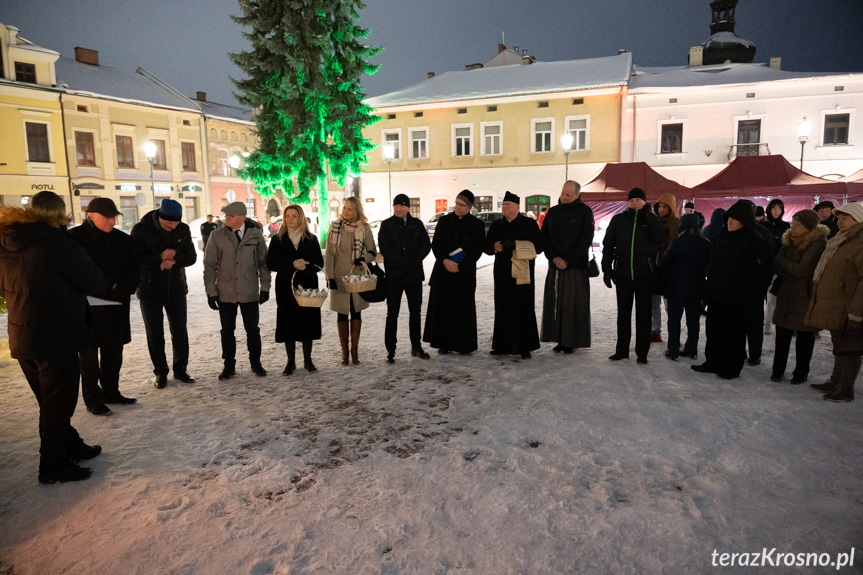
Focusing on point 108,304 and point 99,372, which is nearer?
point 108,304

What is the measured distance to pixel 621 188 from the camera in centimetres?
1666

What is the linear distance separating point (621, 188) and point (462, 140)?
50.1 ft

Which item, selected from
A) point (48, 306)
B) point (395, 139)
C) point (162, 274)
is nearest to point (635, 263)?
point (162, 274)

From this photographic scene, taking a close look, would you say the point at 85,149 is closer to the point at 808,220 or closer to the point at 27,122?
the point at 27,122

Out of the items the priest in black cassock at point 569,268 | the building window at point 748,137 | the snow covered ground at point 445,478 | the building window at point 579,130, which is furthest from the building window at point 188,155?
the priest in black cassock at point 569,268

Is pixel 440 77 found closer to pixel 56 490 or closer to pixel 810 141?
→ pixel 810 141

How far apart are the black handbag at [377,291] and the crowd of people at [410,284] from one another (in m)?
0.04

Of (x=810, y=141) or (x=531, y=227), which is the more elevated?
(x=810, y=141)

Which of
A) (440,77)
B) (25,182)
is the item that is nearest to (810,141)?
(440,77)

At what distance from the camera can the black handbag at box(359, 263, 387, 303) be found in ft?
20.0

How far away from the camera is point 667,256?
632 centimetres

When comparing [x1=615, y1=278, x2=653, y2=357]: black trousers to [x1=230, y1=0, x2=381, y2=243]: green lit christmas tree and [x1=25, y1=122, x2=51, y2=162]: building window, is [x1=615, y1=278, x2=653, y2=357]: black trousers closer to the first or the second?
[x1=230, y1=0, x2=381, y2=243]: green lit christmas tree

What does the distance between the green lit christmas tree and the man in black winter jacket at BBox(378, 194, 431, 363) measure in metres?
12.9

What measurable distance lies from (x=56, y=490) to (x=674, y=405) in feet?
15.9
